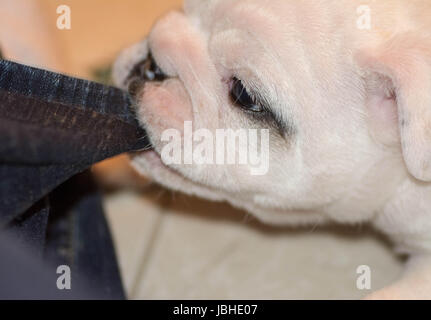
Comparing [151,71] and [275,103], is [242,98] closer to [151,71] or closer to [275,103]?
[275,103]

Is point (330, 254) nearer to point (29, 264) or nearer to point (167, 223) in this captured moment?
point (167, 223)

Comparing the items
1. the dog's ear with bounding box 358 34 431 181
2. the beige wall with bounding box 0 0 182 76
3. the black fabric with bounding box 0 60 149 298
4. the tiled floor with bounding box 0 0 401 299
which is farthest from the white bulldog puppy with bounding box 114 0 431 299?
the beige wall with bounding box 0 0 182 76

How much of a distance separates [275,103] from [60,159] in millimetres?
481

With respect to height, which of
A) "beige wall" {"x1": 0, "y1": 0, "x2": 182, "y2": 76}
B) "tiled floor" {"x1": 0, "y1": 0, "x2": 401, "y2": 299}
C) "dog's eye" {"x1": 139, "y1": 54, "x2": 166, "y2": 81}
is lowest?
"tiled floor" {"x1": 0, "y1": 0, "x2": 401, "y2": 299}

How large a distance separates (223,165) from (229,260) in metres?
0.49

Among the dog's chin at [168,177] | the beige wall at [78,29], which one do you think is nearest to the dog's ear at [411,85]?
the dog's chin at [168,177]

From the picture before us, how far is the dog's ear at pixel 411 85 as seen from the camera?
1223 millimetres

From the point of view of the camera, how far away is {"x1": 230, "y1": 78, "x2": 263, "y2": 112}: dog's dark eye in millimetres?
1372

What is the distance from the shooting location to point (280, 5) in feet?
4.40

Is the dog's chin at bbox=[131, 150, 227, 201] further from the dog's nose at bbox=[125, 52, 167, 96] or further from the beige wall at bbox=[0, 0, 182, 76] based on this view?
the beige wall at bbox=[0, 0, 182, 76]

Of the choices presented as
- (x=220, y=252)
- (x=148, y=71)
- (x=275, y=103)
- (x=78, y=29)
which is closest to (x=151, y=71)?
(x=148, y=71)

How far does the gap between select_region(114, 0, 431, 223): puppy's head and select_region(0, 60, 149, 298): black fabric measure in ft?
0.41

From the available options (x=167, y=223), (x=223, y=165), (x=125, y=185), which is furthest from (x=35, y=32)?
(x=223, y=165)

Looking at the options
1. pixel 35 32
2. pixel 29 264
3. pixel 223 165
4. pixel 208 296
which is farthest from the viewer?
pixel 35 32
